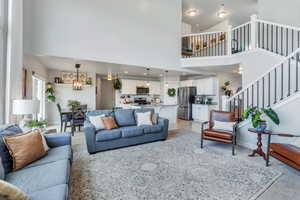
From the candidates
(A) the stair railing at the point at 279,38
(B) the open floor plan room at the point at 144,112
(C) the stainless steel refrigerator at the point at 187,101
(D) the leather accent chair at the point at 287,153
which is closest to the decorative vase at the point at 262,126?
(B) the open floor plan room at the point at 144,112

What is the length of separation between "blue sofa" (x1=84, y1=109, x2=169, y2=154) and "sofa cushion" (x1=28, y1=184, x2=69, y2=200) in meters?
1.96

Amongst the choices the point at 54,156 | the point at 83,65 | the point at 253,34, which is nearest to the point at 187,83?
the point at 253,34

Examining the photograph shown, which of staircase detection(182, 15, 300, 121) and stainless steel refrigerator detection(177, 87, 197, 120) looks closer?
staircase detection(182, 15, 300, 121)

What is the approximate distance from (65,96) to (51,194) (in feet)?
20.1

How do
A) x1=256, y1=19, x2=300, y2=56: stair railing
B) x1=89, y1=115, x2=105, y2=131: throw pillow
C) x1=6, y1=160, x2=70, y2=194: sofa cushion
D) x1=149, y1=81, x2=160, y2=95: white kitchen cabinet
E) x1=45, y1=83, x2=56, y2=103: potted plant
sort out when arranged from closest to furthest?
x1=6, y1=160, x2=70, y2=194: sofa cushion → x1=89, y1=115, x2=105, y2=131: throw pillow → x1=256, y1=19, x2=300, y2=56: stair railing → x1=45, y1=83, x2=56, y2=103: potted plant → x1=149, y1=81, x2=160, y2=95: white kitchen cabinet

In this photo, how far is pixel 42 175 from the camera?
61.2 inches

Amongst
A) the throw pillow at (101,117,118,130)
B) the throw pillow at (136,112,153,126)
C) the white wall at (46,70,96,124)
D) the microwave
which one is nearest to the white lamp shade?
the throw pillow at (101,117,118,130)

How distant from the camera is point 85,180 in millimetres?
2205

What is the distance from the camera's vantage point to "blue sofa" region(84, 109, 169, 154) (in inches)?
129

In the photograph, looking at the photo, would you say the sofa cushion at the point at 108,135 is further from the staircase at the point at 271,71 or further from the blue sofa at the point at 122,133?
the staircase at the point at 271,71

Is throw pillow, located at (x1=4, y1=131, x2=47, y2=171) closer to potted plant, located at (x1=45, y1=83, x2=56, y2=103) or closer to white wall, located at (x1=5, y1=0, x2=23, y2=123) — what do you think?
white wall, located at (x1=5, y1=0, x2=23, y2=123)

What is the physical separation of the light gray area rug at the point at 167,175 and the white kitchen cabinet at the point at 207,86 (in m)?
4.17

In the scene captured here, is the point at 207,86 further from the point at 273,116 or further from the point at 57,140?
the point at 57,140

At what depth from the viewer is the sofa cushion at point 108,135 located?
10.8 ft
